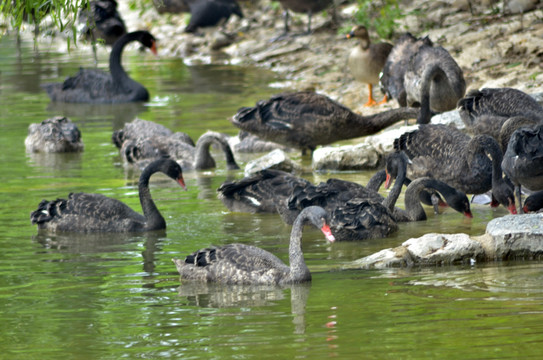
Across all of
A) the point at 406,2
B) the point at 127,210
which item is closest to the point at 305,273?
the point at 127,210

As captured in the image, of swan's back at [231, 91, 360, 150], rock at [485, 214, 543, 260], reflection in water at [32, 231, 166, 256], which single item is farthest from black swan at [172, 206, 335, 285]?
swan's back at [231, 91, 360, 150]

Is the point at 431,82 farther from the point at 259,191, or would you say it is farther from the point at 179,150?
the point at 259,191

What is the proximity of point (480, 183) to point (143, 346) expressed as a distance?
5701 mm

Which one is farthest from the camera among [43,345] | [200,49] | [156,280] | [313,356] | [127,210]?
[200,49]

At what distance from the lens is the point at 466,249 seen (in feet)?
27.2

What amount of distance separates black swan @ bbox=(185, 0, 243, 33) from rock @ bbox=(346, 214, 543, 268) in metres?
24.6

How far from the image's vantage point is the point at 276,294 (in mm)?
7672

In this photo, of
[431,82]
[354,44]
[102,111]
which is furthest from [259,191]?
[354,44]

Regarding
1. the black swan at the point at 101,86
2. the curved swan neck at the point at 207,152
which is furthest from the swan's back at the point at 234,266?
the black swan at the point at 101,86

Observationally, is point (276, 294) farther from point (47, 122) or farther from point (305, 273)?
point (47, 122)

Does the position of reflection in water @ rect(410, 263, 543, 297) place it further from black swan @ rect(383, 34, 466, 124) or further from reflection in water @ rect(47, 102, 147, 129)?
reflection in water @ rect(47, 102, 147, 129)

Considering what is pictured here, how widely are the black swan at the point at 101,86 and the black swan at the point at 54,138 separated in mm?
5623

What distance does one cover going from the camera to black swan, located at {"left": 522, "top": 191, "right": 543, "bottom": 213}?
9578mm

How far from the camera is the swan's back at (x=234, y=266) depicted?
26.1 ft
